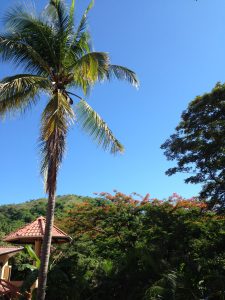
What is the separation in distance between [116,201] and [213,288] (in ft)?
26.2

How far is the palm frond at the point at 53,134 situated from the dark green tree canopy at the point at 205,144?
4.69 meters

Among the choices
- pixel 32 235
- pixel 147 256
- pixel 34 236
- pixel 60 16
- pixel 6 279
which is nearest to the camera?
pixel 60 16

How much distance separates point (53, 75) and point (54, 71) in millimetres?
152

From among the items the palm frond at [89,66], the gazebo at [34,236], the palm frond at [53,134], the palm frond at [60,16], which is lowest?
the gazebo at [34,236]

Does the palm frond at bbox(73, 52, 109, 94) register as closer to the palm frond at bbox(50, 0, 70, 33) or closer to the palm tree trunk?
the palm frond at bbox(50, 0, 70, 33)

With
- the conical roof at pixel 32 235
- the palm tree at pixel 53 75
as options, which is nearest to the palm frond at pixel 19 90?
the palm tree at pixel 53 75

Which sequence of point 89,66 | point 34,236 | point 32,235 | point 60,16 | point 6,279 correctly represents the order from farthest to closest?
point 6,279
point 32,235
point 34,236
point 60,16
point 89,66

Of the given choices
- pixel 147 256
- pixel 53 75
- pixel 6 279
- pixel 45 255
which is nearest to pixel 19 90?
pixel 53 75

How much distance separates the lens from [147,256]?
1321 cm

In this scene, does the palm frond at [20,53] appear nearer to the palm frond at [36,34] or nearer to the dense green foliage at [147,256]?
the palm frond at [36,34]

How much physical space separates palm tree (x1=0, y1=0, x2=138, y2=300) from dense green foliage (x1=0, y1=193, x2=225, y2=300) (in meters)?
Result: 4.03

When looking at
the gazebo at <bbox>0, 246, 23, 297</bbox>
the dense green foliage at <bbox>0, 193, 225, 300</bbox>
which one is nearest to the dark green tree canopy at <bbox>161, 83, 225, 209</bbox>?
the dense green foliage at <bbox>0, 193, 225, 300</bbox>

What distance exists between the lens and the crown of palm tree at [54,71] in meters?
10.7

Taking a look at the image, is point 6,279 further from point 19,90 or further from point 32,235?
point 19,90
